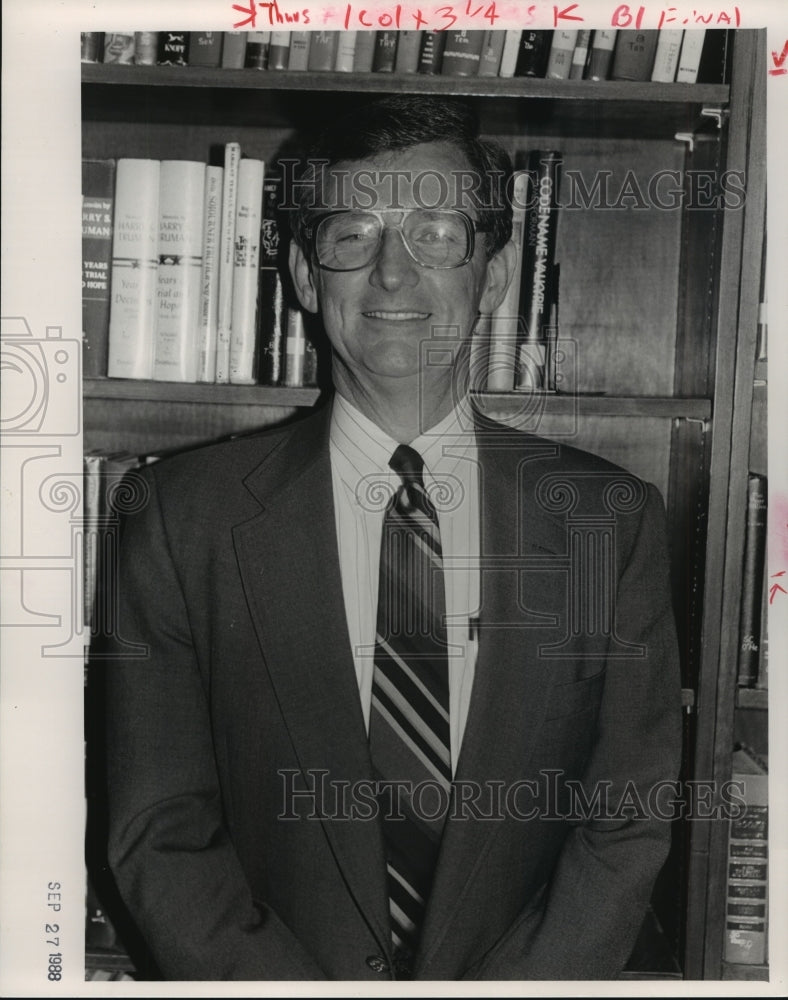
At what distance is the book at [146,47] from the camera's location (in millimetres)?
1181

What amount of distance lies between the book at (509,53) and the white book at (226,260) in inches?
14.0

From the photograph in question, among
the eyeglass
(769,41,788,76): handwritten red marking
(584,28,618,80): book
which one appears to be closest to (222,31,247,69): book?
the eyeglass

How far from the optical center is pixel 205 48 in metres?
1.18

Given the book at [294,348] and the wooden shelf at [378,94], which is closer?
the wooden shelf at [378,94]

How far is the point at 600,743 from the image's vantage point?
4.06 ft

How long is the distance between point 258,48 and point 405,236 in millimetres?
300

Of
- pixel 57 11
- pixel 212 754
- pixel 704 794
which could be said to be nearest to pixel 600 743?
pixel 704 794

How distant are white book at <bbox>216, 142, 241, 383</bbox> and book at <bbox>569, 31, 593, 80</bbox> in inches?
17.4

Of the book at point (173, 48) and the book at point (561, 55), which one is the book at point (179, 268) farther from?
the book at point (561, 55)

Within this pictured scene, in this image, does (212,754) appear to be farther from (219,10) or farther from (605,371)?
(219,10)

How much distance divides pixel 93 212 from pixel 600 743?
0.97 metres

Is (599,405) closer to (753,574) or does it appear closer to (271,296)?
(753,574)

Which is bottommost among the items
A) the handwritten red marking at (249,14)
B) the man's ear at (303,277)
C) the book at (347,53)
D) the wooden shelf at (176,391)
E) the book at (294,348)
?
the wooden shelf at (176,391)
